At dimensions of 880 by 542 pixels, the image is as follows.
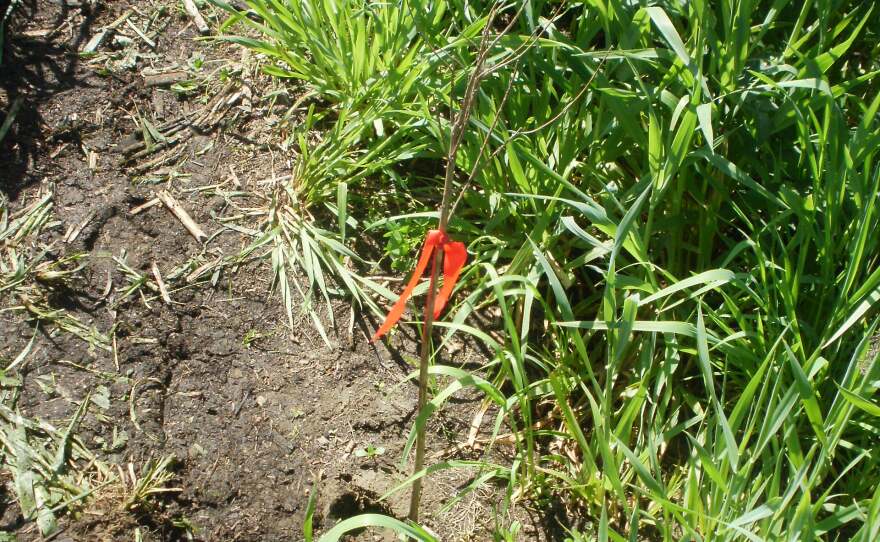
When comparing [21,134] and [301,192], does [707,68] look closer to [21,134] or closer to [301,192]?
[301,192]

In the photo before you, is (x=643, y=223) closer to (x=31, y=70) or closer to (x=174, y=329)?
(x=174, y=329)

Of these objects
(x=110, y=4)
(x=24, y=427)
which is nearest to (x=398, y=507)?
(x=24, y=427)

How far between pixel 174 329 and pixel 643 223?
114 centimetres

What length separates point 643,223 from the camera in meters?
2.11

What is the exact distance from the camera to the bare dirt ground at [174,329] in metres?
1.79

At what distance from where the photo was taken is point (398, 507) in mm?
1861

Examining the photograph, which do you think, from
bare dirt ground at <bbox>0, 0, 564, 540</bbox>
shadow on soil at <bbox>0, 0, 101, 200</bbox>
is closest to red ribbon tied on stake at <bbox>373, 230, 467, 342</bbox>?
bare dirt ground at <bbox>0, 0, 564, 540</bbox>

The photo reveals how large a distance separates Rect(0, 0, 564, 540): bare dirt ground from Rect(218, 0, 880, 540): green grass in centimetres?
14

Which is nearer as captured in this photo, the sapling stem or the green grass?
the sapling stem

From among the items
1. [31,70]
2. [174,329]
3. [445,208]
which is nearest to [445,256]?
[445,208]

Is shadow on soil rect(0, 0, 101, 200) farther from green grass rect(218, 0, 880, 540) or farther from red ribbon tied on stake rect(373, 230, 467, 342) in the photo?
red ribbon tied on stake rect(373, 230, 467, 342)

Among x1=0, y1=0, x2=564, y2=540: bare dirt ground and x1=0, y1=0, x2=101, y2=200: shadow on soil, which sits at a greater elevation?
x1=0, y1=0, x2=101, y2=200: shadow on soil

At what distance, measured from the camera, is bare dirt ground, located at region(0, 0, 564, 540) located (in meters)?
1.79

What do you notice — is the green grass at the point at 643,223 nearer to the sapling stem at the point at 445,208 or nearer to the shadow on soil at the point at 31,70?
the sapling stem at the point at 445,208
